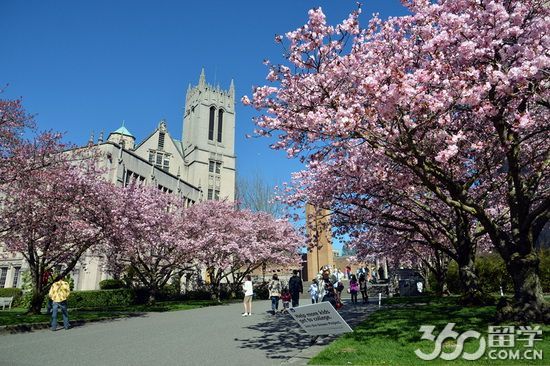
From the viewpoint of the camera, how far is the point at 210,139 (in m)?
64.0

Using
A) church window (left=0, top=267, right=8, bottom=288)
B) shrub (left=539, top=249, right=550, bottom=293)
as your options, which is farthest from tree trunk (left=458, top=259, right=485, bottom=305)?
church window (left=0, top=267, right=8, bottom=288)

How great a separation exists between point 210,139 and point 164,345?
183 ft

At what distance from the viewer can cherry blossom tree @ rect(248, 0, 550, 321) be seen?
7.54 meters

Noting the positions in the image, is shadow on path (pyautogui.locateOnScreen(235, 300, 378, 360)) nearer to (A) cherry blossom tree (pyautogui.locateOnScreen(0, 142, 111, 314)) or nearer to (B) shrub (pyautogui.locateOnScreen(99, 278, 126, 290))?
(A) cherry blossom tree (pyautogui.locateOnScreen(0, 142, 111, 314))

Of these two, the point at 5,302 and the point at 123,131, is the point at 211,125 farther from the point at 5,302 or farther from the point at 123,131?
the point at 5,302

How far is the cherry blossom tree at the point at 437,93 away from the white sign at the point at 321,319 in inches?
135

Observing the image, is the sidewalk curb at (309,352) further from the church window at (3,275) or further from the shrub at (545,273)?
the church window at (3,275)

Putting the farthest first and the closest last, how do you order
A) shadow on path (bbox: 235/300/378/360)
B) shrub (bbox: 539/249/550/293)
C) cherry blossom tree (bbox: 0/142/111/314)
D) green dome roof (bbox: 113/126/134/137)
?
green dome roof (bbox: 113/126/134/137) → shrub (bbox: 539/249/550/293) → cherry blossom tree (bbox: 0/142/111/314) → shadow on path (bbox: 235/300/378/360)

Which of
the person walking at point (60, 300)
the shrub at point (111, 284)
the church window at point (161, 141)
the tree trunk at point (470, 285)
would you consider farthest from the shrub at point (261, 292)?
the church window at point (161, 141)

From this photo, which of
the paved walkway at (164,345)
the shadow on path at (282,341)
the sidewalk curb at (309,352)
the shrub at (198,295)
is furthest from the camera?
the shrub at (198,295)

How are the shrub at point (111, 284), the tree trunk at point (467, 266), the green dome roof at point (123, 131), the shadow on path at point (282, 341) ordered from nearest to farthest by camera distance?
the shadow on path at point (282, 341) < the tree trunk at point (467, 266) < the shrub at point (111, 284) < the green dome roof at point (123, 131)

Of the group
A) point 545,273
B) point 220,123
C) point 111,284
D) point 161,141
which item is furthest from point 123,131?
point 545,273

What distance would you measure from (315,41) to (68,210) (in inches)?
496

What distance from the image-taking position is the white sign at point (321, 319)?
746 cm
